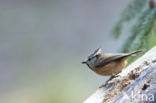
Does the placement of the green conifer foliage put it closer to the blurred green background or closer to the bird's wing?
the bird's wing

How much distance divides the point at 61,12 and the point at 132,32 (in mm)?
4443

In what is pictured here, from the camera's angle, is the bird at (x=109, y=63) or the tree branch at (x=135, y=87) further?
the bird at (x=109, y=63)

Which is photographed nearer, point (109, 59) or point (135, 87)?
point (135, 87)

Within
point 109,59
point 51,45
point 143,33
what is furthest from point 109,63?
point 51,45

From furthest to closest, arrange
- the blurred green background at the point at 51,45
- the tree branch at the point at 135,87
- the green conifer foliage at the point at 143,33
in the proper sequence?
the blurred green background at the point at 51,45, the green conifer foliage at the point at 143,33, the tree branch at the point at 135,87

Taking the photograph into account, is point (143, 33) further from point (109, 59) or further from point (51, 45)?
point (51, 45)

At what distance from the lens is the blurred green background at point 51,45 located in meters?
4.76

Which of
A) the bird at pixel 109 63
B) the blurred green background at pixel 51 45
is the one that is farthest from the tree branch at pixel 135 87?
the blurred green background at pixel 51 45

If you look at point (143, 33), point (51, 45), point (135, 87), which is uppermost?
point (51, 45)

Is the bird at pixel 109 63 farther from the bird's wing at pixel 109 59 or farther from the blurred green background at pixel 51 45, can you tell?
the blurred green background at pixel 51 45

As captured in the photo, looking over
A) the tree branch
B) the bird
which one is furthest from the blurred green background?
the tree branch

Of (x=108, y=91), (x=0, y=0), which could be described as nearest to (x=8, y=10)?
(x=0, y=0)

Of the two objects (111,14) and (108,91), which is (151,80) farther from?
(111,14)

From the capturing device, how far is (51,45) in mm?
5809
